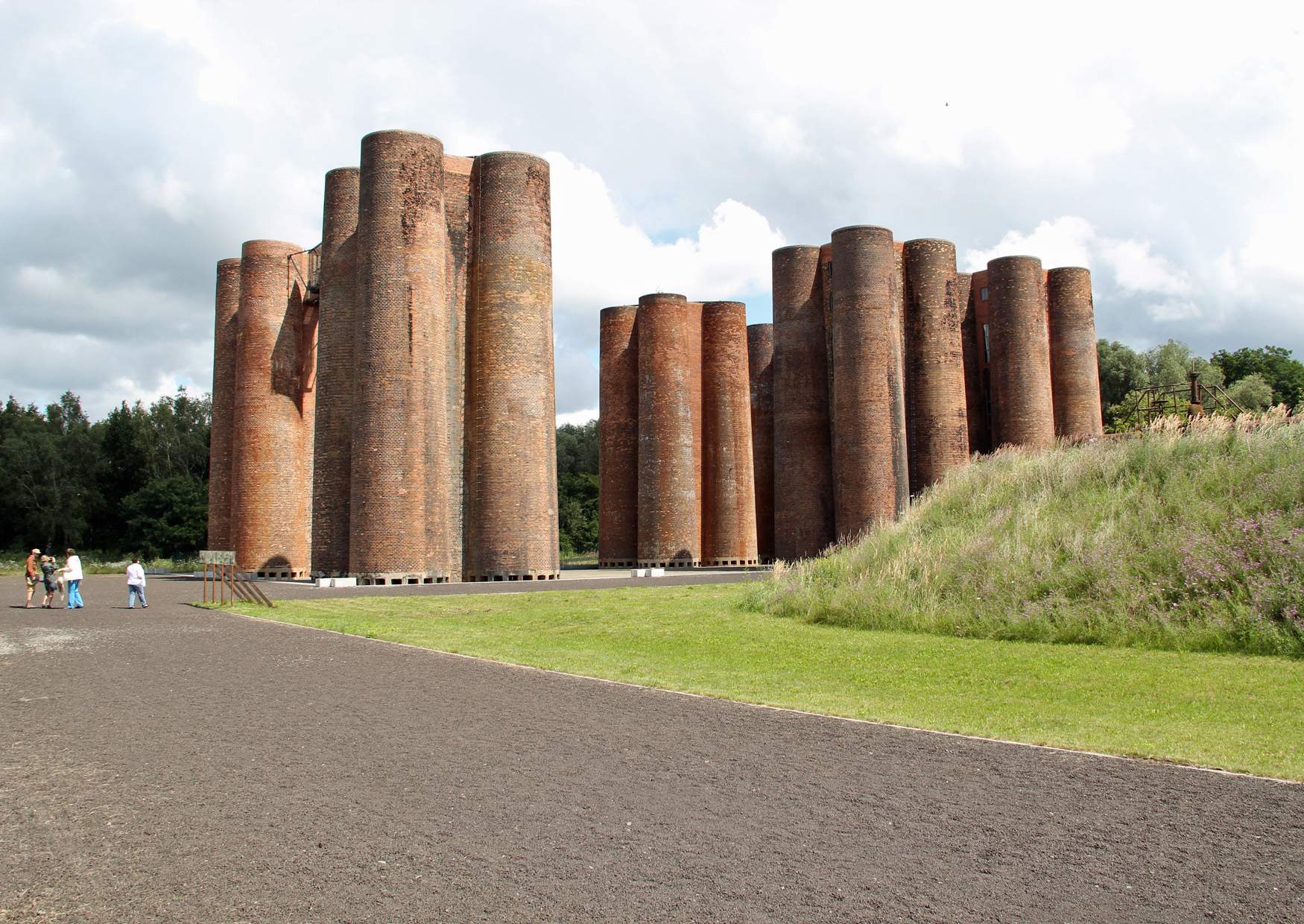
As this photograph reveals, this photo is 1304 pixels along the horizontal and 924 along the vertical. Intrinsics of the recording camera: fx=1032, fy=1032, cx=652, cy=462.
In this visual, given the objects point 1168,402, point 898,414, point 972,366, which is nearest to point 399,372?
point 898,414

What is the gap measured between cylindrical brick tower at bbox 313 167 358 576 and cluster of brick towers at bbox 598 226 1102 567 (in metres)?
13.7

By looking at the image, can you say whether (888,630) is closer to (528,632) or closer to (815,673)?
(815,673)

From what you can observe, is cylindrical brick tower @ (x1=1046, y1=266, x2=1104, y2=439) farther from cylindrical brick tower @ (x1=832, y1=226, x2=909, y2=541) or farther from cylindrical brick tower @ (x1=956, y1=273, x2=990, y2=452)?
cylindrical brick tower @ (x1=832, y1=226, x2=909, y2=541)

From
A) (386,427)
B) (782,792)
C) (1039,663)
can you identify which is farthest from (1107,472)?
(386,427)

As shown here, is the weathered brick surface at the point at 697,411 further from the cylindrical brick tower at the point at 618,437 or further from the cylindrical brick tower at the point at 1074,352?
the cylindrical brick tower at the point at 1074,352

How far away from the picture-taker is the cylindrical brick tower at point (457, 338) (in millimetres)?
33781

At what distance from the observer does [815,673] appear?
1173 cm

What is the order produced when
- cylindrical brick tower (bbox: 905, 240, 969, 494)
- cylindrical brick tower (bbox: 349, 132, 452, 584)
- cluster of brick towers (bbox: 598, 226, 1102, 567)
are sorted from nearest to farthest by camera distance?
1. cylindrical brick tower (bbox: 349, 132, 452, 584)
2. cluster of brick towers (bbox: 598, 226, 1102, 567)
3. cylindrical brick tower (bbox: 905, 240, 969, 494)

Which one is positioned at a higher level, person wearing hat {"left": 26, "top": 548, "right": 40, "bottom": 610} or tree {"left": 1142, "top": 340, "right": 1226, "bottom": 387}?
tree {"left": 1142, "top": 340, "right": 1226, "bottom": 387}

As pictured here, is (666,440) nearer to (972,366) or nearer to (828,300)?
(828,300)

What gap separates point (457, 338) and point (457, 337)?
0.05m

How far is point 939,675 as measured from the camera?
11.3 metres

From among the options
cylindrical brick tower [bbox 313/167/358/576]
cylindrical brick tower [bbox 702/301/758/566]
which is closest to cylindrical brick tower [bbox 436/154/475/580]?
cylindrical brick tower [bbox 313/167/358/576]

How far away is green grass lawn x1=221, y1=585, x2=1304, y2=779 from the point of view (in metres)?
8.00
